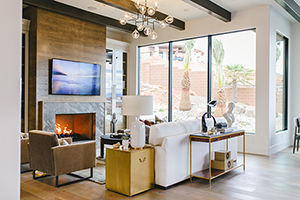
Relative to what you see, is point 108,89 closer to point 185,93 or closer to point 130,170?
point 185,93

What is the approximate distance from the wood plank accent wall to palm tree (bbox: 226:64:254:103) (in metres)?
3.49

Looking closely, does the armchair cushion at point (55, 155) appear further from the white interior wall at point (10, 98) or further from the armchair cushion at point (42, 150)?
the white interior wall at point (10, 98)

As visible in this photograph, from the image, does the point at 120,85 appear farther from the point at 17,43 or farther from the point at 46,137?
the point at 17,43

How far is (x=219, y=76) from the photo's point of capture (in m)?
6.67

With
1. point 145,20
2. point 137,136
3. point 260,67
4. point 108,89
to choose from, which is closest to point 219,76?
point 260,67

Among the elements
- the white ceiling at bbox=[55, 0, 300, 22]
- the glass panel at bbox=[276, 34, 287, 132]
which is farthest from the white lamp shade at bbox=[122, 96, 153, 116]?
the glass panel at bbox=[276, 34, 287, 132]

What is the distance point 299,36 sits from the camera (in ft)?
22.6

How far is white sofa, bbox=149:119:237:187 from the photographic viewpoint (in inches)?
136

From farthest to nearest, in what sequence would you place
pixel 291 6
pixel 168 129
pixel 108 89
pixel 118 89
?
pixel 118 89 → pixel 108 89 → pixel 291 6 → pixel 168 129

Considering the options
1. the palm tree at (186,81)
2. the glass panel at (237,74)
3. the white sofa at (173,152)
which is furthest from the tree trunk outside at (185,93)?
the white sofa at (173,152)

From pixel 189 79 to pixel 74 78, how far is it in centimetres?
302

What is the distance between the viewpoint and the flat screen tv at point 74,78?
19.3 feet

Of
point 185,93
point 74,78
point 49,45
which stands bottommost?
point 185,93

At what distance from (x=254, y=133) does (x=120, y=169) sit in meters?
3.87
